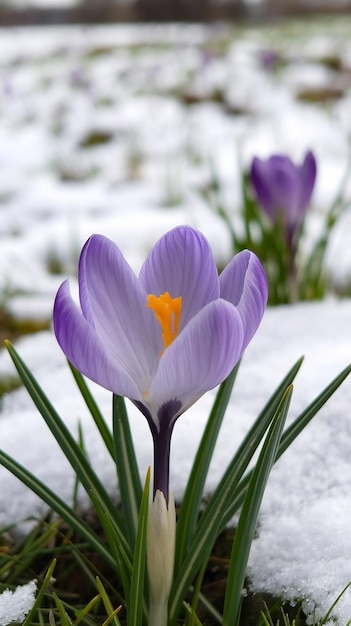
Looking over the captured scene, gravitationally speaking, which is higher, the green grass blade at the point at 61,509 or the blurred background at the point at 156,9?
the blurred background at the point at 156,9

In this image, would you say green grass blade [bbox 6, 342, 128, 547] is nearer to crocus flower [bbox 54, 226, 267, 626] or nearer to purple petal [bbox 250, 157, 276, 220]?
crocus flower [bbox 54, 226, 267, 626]

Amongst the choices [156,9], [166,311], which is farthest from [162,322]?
[156,9]

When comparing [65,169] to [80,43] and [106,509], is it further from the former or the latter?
[80,43]

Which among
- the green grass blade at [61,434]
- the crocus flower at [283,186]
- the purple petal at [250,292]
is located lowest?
the green grass blade at [61,434]

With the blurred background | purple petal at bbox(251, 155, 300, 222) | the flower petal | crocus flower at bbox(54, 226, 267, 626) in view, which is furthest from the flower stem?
the blurred background

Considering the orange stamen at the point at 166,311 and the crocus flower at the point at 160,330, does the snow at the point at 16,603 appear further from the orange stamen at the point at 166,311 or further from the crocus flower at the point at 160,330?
the orange stamen at the point at 166,311

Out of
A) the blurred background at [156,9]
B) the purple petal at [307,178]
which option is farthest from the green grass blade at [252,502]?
the blurred background at [156,9]

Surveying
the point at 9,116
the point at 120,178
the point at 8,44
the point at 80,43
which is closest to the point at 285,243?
the point at 120,178

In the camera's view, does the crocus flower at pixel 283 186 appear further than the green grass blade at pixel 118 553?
Yes
